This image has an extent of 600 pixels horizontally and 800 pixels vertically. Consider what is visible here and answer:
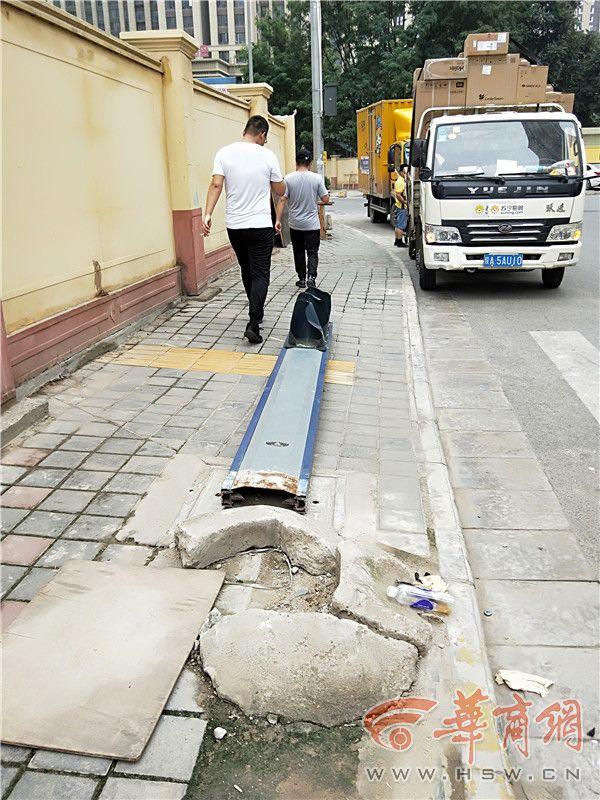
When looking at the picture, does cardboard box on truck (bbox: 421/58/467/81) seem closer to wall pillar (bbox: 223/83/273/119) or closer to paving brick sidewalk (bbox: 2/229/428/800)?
wall pillar (bbox: 223/83/273/119)

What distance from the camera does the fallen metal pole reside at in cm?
363

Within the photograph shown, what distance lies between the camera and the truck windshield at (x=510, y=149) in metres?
9.00

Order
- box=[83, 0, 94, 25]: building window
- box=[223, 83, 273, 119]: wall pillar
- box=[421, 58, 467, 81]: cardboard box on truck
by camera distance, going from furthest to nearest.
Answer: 1. box=[83, 0, 94, 25]: building window
2. box=[223, 83, 273, 119]: wall pillar
3. box=[421, 58, 467, 81]: cardboard box on truck

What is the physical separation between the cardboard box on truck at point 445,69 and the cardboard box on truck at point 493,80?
19cm

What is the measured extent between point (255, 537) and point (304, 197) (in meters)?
6.28

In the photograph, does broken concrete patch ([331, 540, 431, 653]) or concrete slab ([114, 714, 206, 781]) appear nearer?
concrete slab ([114, 714, 206, 781])

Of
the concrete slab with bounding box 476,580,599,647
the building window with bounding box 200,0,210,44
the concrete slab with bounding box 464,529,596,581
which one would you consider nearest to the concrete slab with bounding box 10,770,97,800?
the concrete slab with bounding box 476,580,599,647

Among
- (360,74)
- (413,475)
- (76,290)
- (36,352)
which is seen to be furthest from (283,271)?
(360,74)

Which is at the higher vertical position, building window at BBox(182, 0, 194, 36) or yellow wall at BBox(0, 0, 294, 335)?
building window at BBox(182, 0, 194, 36)

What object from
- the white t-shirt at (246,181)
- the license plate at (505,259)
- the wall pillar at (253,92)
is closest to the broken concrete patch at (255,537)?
the white t-shirt at (246,181)

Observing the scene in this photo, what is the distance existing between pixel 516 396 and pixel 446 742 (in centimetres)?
391

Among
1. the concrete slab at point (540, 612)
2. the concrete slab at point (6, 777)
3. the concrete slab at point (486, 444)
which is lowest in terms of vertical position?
the concrete slab at point (540, 612)

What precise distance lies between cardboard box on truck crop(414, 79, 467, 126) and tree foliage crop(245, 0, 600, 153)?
29331mm

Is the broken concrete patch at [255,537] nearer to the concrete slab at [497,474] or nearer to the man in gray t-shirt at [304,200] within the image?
the concrete slab at [497,474]
